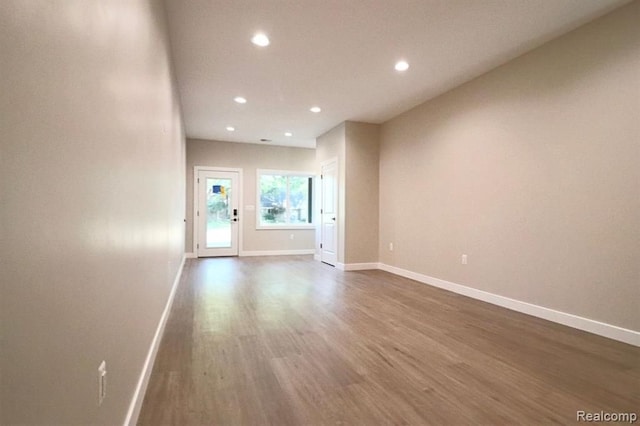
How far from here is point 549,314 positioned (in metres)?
3.26

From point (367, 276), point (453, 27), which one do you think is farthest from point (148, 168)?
point (367, 276)

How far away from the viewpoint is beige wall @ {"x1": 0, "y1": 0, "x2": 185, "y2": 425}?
588mm

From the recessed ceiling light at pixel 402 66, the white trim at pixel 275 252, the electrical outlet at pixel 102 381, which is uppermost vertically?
the recessed ceiling light at pixel 402 66

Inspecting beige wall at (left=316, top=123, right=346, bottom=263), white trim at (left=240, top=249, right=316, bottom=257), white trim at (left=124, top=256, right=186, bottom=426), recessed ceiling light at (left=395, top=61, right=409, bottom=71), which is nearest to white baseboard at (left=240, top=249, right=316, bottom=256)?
white trim at (left=240, top=249, right=316, bottom=257)

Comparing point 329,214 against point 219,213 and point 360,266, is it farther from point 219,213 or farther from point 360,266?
point 219,213

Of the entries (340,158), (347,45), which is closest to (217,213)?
(340,158)

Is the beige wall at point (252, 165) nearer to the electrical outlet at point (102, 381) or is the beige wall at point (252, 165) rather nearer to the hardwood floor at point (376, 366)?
the hardwood floor at point (376, 366)

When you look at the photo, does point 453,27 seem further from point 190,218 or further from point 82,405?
point 190,218

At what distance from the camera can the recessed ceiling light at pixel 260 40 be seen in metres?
3.20

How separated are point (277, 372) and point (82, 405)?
53.9 inches

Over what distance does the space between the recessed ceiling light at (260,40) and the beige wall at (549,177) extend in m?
2.64

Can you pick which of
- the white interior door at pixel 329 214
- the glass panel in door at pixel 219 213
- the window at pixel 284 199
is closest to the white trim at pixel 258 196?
the window at pixel 284 199

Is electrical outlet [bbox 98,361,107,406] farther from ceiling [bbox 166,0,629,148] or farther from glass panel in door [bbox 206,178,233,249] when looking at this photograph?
glass panel in door [bbox 206,178,233,249]

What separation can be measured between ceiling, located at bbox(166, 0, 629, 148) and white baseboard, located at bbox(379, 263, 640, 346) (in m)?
2.65
